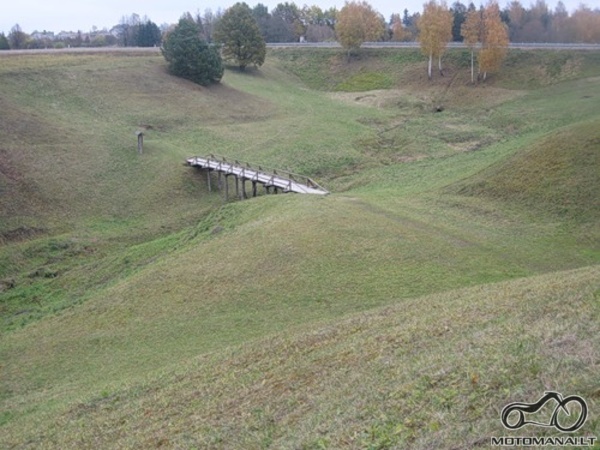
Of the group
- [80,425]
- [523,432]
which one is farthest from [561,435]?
[80,425]

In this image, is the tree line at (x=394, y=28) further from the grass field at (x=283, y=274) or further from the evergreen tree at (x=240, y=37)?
the grass field at (x=283, y=274)

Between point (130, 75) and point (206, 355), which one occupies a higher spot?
point (130, 75)

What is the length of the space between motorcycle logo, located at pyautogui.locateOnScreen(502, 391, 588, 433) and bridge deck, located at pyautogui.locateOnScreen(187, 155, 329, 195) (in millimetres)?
25772

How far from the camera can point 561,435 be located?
7098mm

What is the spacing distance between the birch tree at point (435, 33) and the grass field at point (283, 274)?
1986 centimetres

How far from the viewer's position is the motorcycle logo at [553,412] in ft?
23.7

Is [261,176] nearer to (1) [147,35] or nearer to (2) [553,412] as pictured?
(2) [553,412]

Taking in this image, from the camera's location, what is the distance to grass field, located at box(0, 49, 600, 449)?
10.5m

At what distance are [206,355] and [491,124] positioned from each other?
4915cm

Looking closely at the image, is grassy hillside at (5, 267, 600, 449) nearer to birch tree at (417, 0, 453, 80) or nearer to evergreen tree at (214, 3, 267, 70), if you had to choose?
birch tree at (417, 0, 453, 80)

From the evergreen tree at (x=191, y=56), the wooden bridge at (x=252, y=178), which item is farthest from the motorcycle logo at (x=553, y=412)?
the evergreen tree at (x=191, y=56)

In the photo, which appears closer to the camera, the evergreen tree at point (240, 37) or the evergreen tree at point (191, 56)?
the evergreen tree at point (191, 56)

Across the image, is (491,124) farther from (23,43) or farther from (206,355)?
(23,43)

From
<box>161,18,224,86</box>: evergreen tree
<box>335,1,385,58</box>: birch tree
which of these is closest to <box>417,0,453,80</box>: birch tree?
<box>335,1,385,58</box>: birch tree
